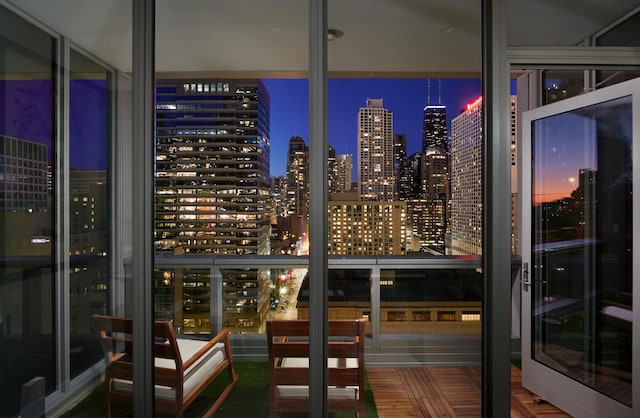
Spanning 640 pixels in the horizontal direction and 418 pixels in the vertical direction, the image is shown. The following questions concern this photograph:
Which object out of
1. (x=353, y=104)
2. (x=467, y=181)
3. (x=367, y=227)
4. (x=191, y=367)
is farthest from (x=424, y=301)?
(x=191, y=367)

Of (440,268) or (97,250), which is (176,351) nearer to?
(97,250)

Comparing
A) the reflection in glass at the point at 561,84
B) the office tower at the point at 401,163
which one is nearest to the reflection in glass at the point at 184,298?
the office tower at the point at 401,163

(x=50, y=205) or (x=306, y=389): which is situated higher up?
(x=50, y=205)

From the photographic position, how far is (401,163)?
1879 mm

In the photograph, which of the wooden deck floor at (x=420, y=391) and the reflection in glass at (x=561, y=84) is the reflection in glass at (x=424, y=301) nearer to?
the wooden deck floor at (x=420, y=391)

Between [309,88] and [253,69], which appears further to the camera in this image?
[253,69]

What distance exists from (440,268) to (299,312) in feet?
2.41

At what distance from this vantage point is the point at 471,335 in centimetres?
180

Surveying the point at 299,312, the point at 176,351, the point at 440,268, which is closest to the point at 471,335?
the point at 440,268

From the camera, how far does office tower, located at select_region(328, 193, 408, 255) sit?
177 centimetres

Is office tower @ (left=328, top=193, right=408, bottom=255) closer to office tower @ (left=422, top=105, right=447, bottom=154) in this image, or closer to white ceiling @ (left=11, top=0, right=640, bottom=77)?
office tower @ (left=422, top=105, right=447, bottom=154)

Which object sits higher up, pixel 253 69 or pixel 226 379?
pixel 253 69

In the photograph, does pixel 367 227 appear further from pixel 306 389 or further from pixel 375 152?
pixel 306 389

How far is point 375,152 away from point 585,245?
143cm
